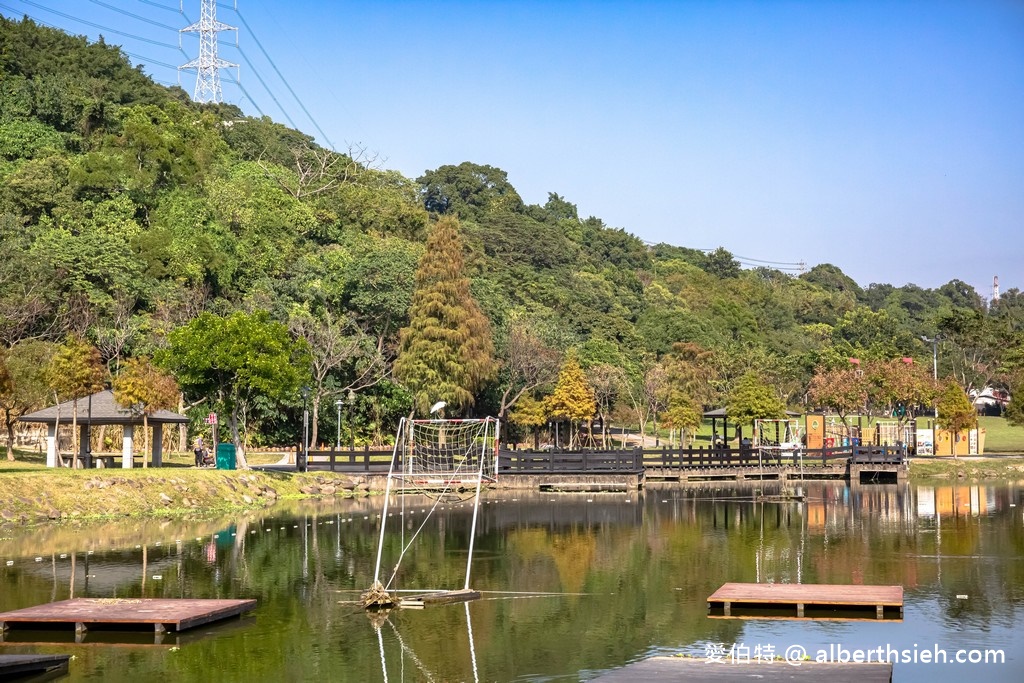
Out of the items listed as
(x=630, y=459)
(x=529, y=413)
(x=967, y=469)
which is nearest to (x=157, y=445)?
(x=630, y=459)

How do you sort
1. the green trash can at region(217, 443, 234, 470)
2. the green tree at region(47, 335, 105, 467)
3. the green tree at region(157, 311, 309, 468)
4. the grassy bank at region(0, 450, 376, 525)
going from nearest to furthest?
the grassy bank at region(0, 450, 376, 525), the green tree at region(47, 335, 105, 467), the green tree at region(157, 311, 309, 468), the green trash can at region(217, 443, 234, 470)

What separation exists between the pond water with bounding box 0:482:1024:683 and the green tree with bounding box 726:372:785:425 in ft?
43.8

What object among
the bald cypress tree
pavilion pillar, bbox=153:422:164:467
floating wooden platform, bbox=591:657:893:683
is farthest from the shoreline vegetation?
floating wooden platform, bbox=591:657:893:683

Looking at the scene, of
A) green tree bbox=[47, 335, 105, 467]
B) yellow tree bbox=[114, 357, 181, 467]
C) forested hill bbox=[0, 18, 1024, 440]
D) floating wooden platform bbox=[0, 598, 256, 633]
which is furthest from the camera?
forested hill bbox=[0, 18, 1024, 440]

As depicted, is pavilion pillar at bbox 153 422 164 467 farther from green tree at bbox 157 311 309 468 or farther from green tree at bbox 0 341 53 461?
green tree at bbox 0 341 53 461

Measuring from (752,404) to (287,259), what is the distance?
92.9 feet

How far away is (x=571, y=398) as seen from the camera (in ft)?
188

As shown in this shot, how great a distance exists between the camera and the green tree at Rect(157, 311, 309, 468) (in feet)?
142

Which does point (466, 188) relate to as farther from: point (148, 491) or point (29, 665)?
point (29, 665)

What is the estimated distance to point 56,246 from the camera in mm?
58625

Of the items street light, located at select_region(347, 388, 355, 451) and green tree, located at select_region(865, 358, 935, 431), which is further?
green tree, located at select_region(865, 358, 935, 431)

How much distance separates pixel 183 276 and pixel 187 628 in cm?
4462

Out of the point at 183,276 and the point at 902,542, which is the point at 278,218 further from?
the point at 902,542

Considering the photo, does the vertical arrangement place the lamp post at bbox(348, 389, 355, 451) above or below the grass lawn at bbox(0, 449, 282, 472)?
above
